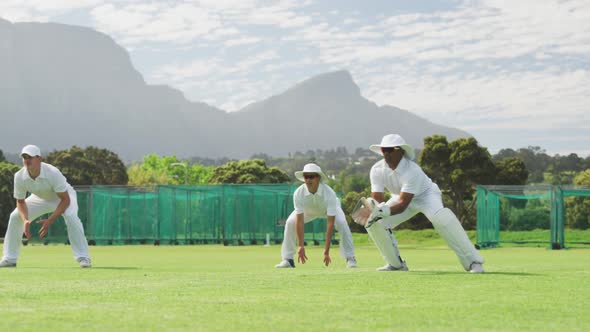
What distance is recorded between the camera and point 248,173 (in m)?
75.1

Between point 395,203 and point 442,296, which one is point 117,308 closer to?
point 442,296

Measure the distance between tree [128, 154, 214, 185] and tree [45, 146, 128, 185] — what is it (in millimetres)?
15461

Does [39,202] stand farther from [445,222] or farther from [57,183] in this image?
[445,222]

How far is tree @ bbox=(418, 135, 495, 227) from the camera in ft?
224

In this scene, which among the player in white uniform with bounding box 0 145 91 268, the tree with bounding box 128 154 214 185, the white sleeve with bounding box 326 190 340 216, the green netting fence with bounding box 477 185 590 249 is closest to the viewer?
the player in white uniform with bounding box 0 145 91 268

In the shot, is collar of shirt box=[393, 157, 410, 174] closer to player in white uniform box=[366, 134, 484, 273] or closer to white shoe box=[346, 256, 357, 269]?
player in white uniform box=[366, 134, 484, 273]

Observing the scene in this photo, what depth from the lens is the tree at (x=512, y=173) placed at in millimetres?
70100

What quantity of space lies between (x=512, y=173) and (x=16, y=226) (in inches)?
2368

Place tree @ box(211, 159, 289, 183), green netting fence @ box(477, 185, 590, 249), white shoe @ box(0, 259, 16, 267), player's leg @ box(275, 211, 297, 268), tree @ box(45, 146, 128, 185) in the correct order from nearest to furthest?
A: 1. white shoe @ box(0, 259, 16, 267)
2. player's leg @ box(275, 211, 297, 268)
3. green netting fence @ box(477, 185, 590, 249)
4. tree @ box(211, 159, 289, 183)
5. tree @ box(45, 146, 128, 185)

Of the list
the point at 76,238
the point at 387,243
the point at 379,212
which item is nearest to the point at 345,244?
the point at 387,243

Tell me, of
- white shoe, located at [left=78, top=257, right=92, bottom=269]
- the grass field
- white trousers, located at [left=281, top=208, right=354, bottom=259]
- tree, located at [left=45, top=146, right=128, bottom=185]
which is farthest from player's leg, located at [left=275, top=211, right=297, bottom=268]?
tree, located at [left=45, top=146, right=128, bottom=185]

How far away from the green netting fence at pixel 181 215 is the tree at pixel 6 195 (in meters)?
20.6

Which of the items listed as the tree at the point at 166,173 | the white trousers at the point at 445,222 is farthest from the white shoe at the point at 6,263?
the tree at the point at 166,173

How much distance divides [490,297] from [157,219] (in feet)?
113
